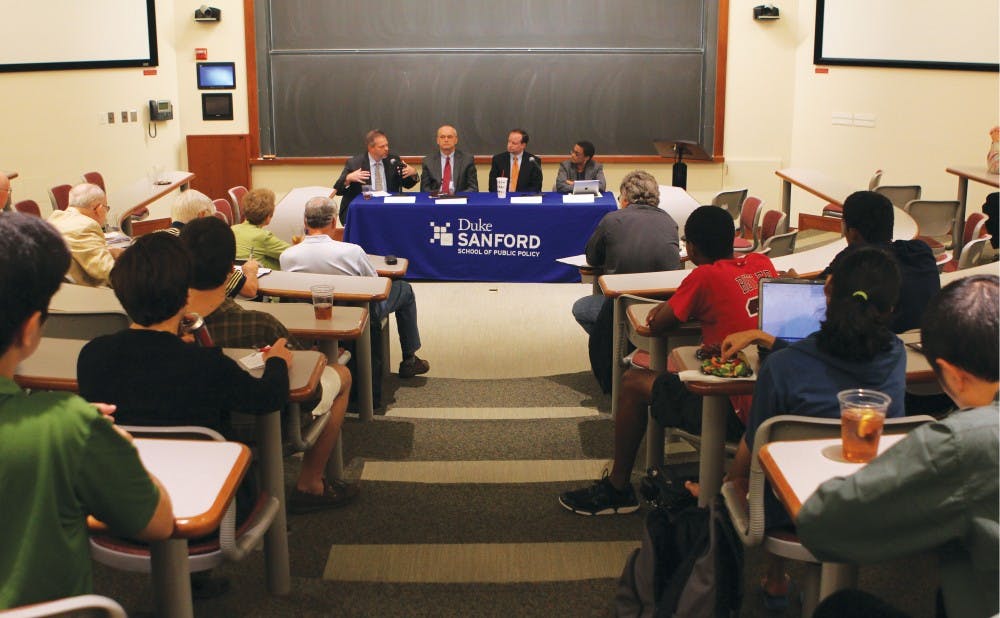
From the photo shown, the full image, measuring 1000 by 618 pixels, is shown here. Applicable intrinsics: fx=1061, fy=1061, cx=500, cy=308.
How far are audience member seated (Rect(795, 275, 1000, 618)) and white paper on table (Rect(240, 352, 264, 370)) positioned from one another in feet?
5.86

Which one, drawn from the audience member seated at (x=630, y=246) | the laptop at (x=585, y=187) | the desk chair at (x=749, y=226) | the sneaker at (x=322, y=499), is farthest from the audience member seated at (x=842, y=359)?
the laptop at (x=585, y=187)

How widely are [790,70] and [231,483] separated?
9.55 metres

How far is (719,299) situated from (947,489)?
214 centimetres

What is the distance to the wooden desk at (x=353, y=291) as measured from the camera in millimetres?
4867

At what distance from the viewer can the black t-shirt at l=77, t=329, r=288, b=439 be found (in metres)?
2.82

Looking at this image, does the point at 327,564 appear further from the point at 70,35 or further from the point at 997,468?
the point at 70,35

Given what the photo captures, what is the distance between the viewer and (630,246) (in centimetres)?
573

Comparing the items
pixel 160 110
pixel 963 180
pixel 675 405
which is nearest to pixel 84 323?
pixel 675 405

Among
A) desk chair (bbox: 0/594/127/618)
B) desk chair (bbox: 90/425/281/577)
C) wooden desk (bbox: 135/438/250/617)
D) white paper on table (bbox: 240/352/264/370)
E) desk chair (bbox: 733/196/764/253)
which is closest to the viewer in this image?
desk chair (bbox: 0/594/127/618)

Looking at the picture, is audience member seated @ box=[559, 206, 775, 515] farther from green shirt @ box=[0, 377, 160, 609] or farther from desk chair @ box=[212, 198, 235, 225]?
desk chair @ box=[212, 198, 235, 225]

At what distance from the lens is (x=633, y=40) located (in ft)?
34.5

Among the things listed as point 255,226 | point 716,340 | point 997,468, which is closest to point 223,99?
point 255,226

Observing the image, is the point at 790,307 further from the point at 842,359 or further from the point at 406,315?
the point at 406,315

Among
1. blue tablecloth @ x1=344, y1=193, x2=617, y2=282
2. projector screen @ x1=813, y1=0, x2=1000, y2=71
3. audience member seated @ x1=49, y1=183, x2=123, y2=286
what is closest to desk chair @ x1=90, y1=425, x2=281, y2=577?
audience member seated @ x1=49, y1=183, x2=123, y2=286
